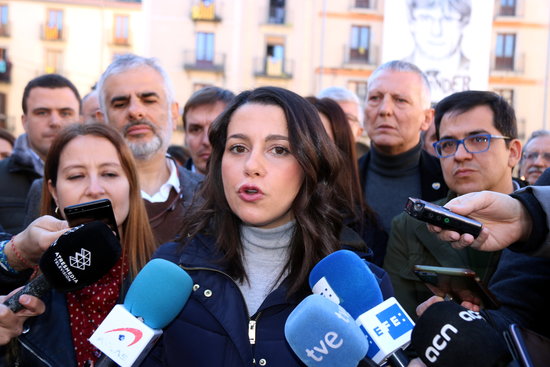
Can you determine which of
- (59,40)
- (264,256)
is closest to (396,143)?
(264,256)

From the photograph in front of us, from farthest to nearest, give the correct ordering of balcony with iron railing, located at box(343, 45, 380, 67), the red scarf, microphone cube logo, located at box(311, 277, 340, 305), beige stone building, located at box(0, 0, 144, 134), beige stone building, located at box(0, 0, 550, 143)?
beige stone building, located at box(0, 0, 144, 134), balcony with iron railing, located at box(343, 45, 380, 67), beige stone building, located at box(0, 0, 550, 143), the red scarf, microphone cube logo, located at box(311, 277, 340, 305)

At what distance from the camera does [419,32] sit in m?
17.2

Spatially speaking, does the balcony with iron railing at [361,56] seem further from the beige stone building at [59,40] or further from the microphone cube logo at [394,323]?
the microphone cube logo at [394,323]

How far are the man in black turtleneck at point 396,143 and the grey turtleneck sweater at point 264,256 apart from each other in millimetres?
1443

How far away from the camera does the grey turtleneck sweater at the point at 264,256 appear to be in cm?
227

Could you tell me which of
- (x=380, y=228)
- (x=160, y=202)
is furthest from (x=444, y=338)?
(x=160, y=202)

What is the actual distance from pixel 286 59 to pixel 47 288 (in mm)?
25809

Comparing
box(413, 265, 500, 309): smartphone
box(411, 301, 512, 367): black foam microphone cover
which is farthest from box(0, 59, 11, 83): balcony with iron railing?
box(411, 301, 512, 367): black foam microphone cover

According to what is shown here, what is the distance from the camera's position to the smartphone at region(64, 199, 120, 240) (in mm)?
2123

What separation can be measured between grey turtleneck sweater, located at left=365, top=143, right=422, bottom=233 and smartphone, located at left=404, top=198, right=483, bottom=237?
1744 mm

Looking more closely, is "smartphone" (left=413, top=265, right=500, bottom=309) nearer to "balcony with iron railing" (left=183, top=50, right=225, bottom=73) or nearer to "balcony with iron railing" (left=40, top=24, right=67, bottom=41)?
"balcony with iron railing" (left=183, top=50, right=225, bottom=73)

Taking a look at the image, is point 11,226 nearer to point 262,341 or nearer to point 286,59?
point 262,341

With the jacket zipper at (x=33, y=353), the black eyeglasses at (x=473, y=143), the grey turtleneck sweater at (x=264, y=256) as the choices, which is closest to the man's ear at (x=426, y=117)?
the black eyeglasses at (x=473, y=143)

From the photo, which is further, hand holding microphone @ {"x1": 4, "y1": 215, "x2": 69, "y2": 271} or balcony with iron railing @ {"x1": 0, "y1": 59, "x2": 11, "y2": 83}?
balcony with iron railing @ {"x1": 0, "y1": 59, "x2": 11, "y2": 83}
